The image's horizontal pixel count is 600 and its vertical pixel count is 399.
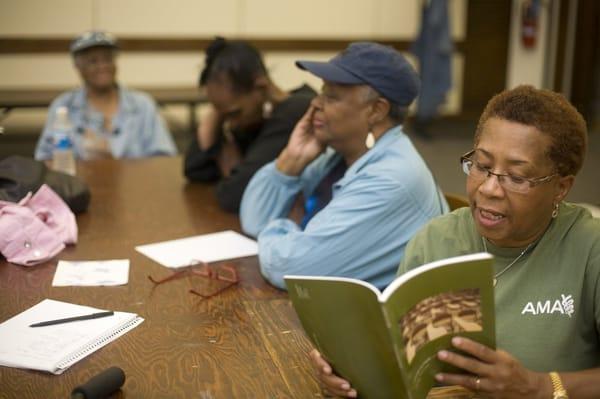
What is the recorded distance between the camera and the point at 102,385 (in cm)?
142

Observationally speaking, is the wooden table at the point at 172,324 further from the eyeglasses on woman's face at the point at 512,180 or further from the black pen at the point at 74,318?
the eyeglasses on woman's face at the point at 512,180

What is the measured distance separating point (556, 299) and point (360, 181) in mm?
792

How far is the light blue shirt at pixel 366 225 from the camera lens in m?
2.10

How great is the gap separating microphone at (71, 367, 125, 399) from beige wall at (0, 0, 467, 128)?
17.0 ft

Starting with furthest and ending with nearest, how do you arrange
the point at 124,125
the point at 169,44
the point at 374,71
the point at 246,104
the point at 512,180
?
the point at 169,44
the point at 124,125
the point at 246,104
the point at 374,71
the point at 512,180

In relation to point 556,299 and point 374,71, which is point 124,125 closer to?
point 374,71

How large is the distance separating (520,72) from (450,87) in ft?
3.47

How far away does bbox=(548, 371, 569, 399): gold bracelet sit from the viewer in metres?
1.33

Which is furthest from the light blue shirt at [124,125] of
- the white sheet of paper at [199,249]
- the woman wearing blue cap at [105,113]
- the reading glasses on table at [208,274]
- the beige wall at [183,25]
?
the beige wall at [183,25]

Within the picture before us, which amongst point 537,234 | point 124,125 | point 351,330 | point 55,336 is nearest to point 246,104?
point 124,125

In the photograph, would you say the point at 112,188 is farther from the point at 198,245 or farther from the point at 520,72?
the point at 520,72

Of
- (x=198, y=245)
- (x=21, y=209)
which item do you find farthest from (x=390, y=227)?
(x=21, y=209)

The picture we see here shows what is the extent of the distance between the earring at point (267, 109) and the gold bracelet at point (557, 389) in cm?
192

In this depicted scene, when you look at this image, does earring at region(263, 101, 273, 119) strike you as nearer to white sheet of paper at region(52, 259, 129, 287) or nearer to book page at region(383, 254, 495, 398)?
white sheet of paper at region(52, 259, 129, 287)
